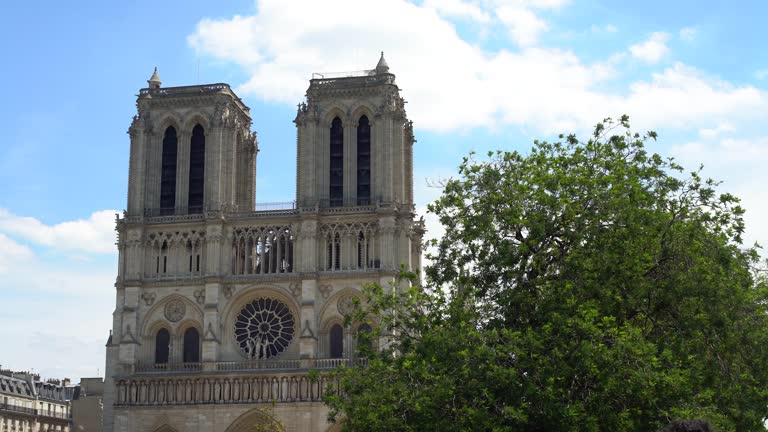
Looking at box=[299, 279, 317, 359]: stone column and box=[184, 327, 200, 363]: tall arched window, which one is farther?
box=[184, 327, 200, 363]: tall arched window

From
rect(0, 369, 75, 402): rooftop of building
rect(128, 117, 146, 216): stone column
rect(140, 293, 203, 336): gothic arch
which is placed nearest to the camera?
rect(140, 293, 203, 336): gothic arch

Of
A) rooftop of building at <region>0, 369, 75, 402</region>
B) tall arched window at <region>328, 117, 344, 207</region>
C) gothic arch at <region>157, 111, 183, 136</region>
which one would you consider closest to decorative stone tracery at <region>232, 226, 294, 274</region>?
tall arched window at <region>328, 117, 344, 207</region>

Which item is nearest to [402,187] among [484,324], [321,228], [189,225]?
[321,228]

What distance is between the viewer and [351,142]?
56.6 meters

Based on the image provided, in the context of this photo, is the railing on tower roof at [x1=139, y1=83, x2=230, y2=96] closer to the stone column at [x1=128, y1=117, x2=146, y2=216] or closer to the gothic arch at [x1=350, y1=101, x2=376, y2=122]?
the stone column at [x1=128, y1=117, x2=146, y2=216]

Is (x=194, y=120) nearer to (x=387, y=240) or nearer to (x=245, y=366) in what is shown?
(x=387, y=240)

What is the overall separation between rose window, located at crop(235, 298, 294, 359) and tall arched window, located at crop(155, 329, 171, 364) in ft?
13.0

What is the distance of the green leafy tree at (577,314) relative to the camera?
23.1 meters

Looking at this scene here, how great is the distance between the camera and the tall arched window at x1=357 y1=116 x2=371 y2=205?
2218 inches

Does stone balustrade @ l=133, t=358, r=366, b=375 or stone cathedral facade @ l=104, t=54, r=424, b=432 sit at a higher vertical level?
stone cathedral facade @ l=104, t=54, r=424, b=432

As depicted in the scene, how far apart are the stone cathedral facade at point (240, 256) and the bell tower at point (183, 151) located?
79 mm

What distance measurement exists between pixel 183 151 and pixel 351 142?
9490mm

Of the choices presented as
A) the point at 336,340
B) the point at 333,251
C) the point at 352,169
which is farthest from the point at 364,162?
the point at 336,340

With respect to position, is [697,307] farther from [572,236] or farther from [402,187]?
[402,187]
